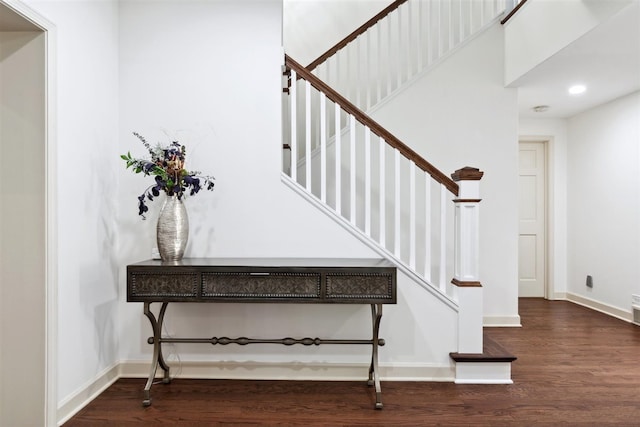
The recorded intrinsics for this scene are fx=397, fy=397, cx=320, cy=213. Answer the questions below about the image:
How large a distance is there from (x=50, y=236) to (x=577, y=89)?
15.6ft

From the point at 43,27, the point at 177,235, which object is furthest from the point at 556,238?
the point at 43,27

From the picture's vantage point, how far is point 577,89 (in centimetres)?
409

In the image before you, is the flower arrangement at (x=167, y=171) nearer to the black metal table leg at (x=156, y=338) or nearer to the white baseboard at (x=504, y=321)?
the black metal table leg at (x=156, y=338)

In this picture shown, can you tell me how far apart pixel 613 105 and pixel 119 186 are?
5164 millimetres

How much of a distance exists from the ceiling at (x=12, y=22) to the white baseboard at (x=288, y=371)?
212 cm

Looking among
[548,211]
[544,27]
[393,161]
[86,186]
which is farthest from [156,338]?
[548,211]

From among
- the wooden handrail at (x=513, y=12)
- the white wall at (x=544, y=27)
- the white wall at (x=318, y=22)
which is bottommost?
the white wall at (x=544, y=27)

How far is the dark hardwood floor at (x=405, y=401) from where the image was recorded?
2209 millimetres

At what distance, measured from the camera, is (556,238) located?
529 cm

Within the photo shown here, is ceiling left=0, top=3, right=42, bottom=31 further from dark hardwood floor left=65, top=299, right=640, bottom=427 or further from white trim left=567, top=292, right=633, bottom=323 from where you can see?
white trim left=567, top=292, right=633, bottom=323

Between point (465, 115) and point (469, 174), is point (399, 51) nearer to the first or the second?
point (465, 115)

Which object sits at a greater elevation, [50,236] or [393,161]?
[393,161]

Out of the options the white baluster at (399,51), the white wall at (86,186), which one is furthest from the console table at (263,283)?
the white baluster at (399,51)

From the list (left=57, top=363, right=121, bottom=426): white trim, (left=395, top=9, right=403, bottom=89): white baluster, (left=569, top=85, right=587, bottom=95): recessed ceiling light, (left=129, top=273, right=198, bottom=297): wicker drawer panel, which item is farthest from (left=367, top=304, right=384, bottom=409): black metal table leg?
(left=569, top=85, right=587, bottom=95): recessed ceiling light
